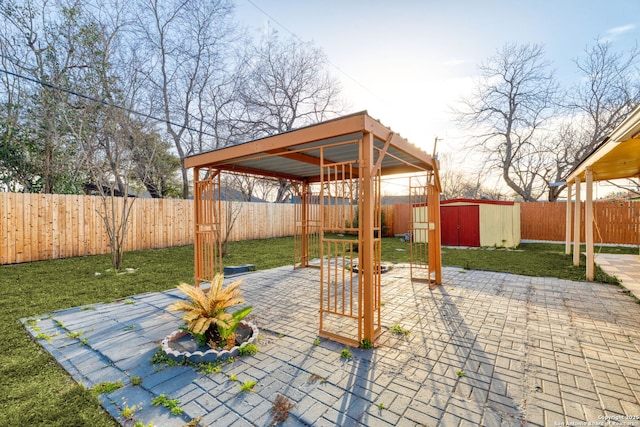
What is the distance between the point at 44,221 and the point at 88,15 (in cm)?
696

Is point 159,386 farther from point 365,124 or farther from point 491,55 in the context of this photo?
point 491,55

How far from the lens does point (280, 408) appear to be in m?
1.86

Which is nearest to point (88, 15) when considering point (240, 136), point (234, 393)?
point (240, 136)

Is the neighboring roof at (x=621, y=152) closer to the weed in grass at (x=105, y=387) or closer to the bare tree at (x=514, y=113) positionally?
the weed in grass at (x=105, y=387)

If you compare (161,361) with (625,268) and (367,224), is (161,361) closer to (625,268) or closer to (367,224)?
(367,224)

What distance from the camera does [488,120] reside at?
52.2 ft

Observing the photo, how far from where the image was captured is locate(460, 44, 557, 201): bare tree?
14375 mm

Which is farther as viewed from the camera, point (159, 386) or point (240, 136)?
point (240, 136)

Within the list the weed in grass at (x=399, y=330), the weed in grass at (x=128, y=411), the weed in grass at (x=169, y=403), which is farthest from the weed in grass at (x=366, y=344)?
the weed in grass at (x=128, y=411)

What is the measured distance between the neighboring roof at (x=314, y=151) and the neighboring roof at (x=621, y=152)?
211 cm

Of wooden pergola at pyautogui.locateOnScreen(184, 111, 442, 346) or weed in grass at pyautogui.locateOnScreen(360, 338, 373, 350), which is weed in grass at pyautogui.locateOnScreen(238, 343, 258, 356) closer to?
wooden pergola at pyautogui.locateOnScreen(184, 111, 442, 346)

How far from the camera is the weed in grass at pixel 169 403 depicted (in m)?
1.83

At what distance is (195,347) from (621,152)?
21.6 feet

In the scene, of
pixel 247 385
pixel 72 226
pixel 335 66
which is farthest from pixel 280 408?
pixel 335 66
